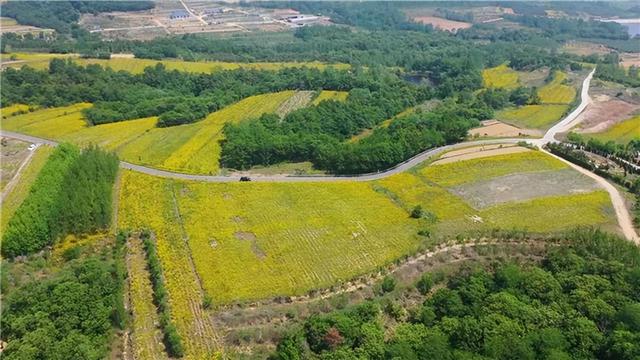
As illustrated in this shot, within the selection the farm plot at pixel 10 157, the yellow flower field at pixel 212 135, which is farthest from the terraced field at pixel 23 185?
the yellow flower field at pixel 212 135

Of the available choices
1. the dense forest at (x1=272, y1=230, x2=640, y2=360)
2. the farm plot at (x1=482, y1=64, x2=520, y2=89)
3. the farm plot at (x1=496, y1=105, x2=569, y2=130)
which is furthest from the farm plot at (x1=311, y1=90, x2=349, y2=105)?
the dense forest at (x1=272, y1=230, x2=640, y2=360)

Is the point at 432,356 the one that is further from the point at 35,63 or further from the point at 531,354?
the point at 35,63

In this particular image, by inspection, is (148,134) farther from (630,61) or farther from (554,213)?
(630,61)

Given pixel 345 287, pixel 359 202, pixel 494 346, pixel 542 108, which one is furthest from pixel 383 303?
pixel 542 108

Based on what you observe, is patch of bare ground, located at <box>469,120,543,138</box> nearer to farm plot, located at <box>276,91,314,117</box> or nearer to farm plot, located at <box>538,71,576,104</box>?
farm plot, located at <box>538,71,576,104</box>

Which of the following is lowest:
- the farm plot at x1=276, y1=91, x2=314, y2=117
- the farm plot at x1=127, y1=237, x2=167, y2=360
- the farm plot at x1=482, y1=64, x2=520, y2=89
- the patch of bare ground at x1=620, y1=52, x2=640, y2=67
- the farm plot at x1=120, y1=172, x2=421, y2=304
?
the farm plot at x1=127, y1=237, x2=167, y2=360

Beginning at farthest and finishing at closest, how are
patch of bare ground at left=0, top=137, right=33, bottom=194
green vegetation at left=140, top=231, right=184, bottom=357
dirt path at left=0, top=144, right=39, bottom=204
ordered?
patch of bare ground at left=0, top=137, right=33, bottom=194
dirt path at left=0, top=144, right=39, bottom=204
green vegetation at left=140, top=231, right=184, bottom=357
